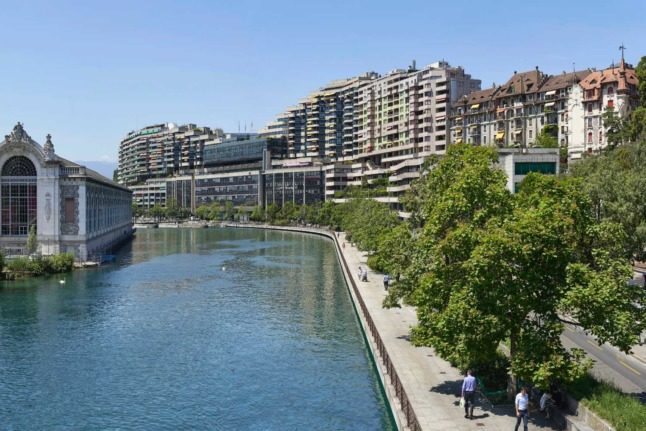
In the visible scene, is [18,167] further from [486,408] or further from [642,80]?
[642,80]

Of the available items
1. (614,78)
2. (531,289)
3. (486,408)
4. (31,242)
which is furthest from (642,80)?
(31,242)

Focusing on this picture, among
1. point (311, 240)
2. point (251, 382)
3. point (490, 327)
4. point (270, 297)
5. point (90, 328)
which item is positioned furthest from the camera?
point (311, 240)

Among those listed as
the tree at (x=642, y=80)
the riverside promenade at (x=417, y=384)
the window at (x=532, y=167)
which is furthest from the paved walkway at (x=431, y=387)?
the tree at (x=642, y=80)

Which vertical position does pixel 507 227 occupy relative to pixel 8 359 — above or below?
above

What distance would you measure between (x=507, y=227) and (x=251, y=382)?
1911cm

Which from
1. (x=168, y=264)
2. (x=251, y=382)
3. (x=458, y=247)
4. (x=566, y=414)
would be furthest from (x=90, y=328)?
(x=168, y=264)

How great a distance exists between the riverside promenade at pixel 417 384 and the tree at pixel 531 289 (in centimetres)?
190

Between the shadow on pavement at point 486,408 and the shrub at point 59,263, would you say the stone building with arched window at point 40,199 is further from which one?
the shadow on pavement at point 486,408

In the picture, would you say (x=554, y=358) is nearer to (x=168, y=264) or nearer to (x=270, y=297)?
(x=270, y=297)

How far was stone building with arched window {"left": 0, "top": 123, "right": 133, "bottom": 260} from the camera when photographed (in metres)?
104

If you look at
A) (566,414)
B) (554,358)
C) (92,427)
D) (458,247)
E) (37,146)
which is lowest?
(92,427)

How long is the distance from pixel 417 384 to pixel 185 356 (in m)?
19.6

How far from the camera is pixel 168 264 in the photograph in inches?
4311

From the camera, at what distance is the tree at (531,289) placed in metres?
28.4
